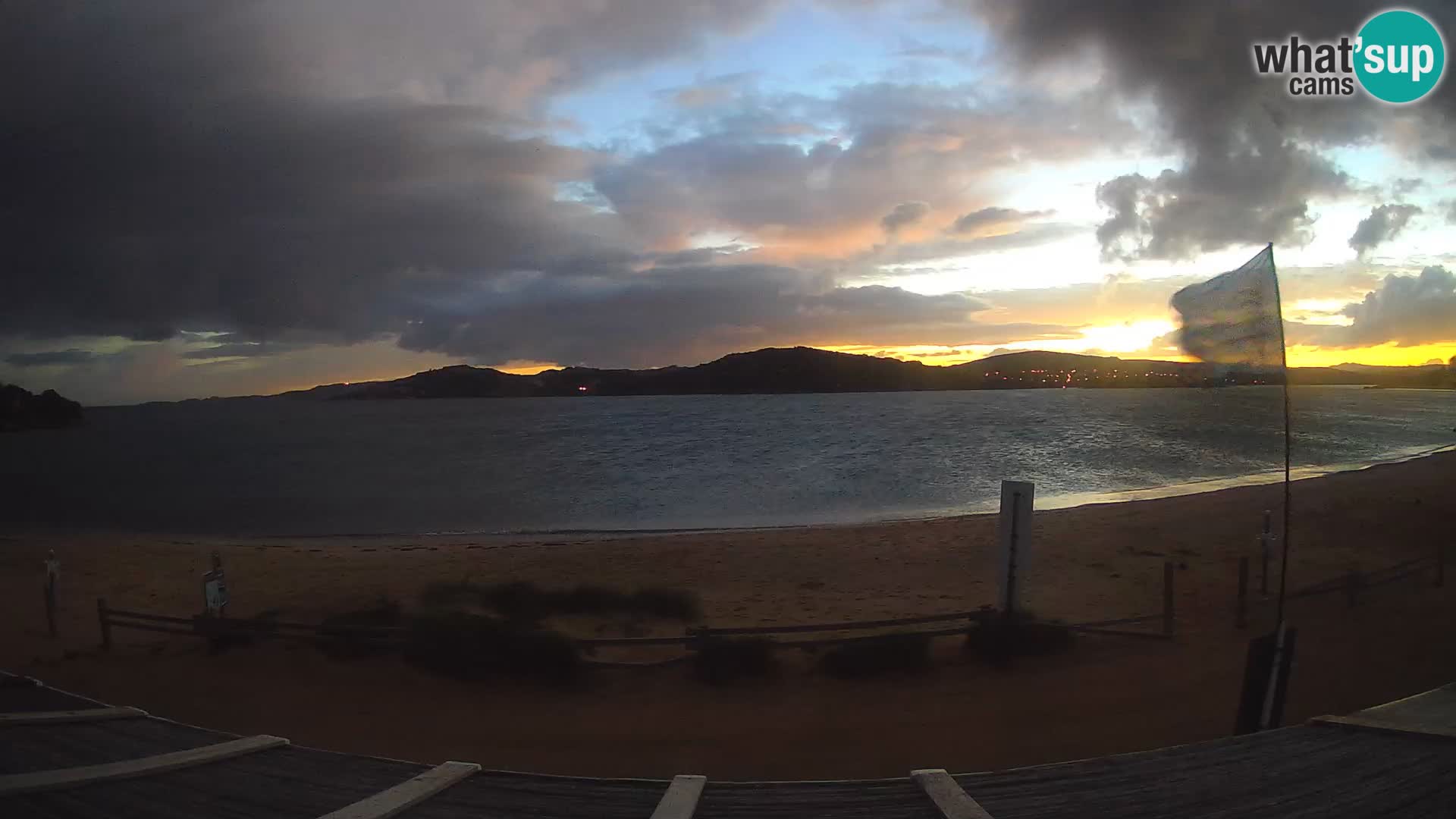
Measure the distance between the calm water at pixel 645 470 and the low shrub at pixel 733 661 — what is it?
52.9 feet

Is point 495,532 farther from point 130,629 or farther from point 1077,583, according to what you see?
point 1077,583

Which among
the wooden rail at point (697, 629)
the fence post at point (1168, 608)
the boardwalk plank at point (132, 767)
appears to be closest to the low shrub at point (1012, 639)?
the wooden rail at point (697, 629)

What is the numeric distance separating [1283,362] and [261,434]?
10829 cm

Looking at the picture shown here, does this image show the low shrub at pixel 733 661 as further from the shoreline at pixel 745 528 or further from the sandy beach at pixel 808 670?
the shoreline at pixel 745 528

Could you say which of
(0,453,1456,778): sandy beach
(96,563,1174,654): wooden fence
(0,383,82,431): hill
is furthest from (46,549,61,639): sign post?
(0,383,82,431): hill

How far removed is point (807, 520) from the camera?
24312 mm

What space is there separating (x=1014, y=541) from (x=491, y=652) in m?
6.19

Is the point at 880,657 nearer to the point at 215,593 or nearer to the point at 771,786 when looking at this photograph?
the point at 771,786

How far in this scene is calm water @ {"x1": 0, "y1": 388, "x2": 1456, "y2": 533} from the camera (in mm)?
28234

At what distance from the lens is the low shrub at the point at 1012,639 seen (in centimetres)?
803

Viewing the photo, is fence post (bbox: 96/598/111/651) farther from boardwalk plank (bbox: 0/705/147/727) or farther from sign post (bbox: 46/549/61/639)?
boardwalk plank (bbox: 0/705/147/727)

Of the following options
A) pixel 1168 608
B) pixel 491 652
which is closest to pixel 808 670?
pixel 491 652

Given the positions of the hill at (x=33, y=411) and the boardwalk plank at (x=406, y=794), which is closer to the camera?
the boardwalk plank at (x=406, y=794)

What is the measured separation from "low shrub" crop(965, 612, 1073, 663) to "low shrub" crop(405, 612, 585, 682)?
4.61 metres
